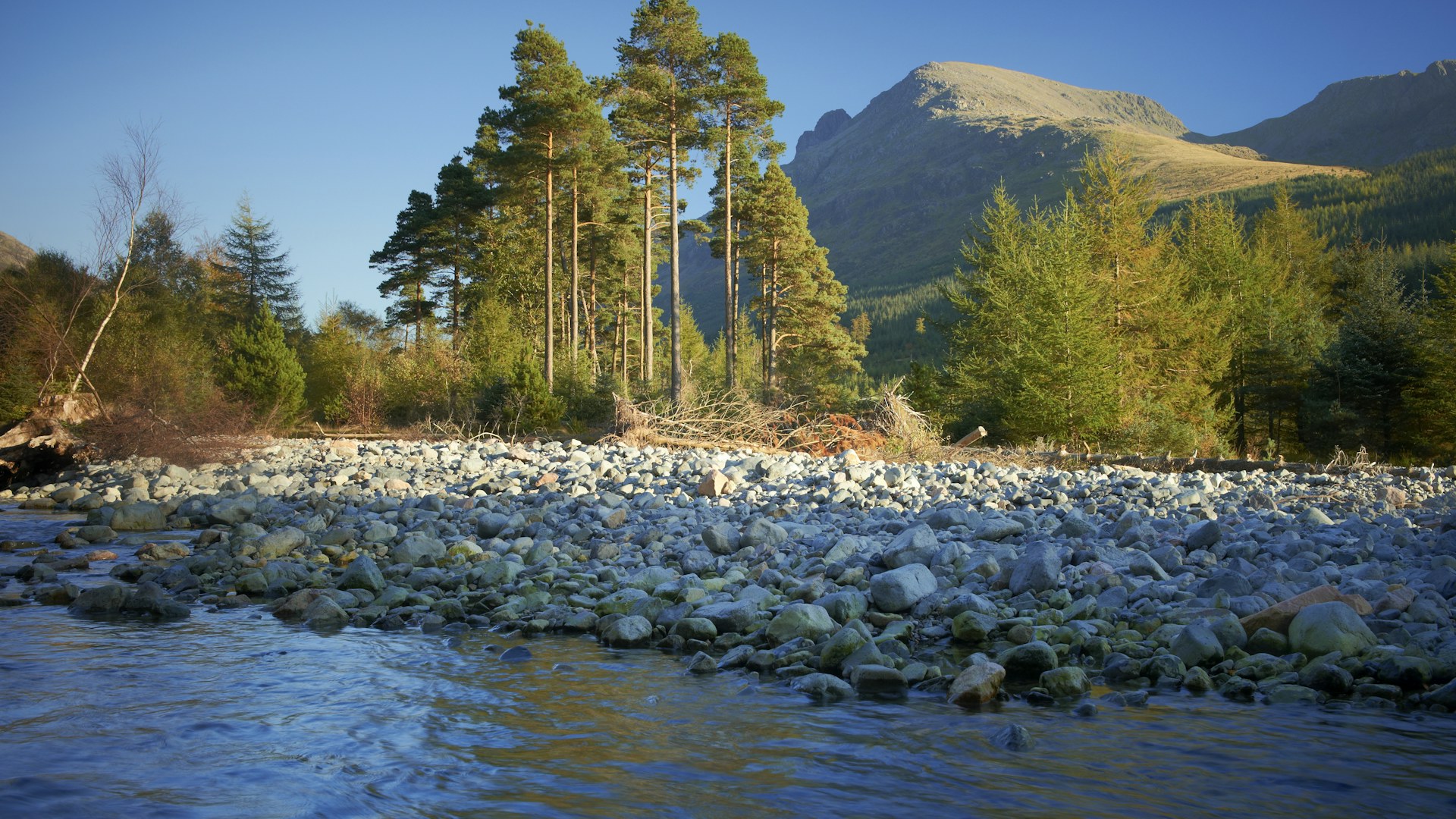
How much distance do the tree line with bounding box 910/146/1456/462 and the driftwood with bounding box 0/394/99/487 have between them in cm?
1688

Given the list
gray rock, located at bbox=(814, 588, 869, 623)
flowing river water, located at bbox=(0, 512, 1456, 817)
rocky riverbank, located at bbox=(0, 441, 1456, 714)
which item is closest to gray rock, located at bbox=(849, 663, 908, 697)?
rocky riverbank, located at bbox=(0, 441, 1456, 714)

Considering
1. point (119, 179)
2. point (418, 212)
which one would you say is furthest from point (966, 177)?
point (119, 179)

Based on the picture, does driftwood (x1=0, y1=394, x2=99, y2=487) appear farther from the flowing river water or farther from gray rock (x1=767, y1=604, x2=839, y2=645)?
Result: gray rock (x1=767, y1=604, x2=839, y2=645)

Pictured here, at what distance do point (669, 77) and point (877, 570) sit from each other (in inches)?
784

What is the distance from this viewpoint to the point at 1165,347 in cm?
2258

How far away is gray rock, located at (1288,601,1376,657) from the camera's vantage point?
4066mm

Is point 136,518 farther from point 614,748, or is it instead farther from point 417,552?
point 614,748

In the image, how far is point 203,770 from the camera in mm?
3119

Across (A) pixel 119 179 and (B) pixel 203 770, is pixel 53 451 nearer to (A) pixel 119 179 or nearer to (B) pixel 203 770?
(A) pixel 119 179

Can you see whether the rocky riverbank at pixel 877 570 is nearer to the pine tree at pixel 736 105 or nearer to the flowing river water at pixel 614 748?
the flowing river water at pixel 614 748

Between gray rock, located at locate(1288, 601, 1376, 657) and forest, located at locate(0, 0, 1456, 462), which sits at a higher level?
forest, located at locate(0, 0, 1456, 462)

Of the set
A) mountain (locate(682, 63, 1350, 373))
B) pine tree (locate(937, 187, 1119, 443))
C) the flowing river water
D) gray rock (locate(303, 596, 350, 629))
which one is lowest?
the flowing river water

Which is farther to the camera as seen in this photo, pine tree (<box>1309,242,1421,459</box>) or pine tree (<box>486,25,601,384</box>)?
pine tree (<box>486,25,601,384</box>)

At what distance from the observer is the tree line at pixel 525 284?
60.8 feet
